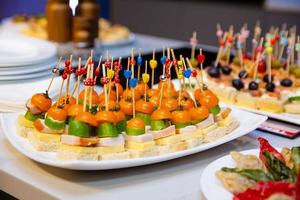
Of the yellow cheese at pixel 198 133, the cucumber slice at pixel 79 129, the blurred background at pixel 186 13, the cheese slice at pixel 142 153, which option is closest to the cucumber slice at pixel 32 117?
the cucumber slice at pixel 79 129

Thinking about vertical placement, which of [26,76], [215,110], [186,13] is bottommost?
[186,13]

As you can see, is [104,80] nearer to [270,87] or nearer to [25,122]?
[25,122]

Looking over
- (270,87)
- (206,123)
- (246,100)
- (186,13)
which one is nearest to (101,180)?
(206,123)

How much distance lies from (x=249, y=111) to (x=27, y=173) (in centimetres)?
69

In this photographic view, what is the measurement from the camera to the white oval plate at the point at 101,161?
1200 millimetres

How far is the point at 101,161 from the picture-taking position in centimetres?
122

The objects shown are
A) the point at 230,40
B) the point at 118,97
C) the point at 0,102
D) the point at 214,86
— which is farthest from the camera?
the point at 230,40

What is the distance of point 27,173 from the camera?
1.25 m

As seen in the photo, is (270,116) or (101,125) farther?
(270,116)

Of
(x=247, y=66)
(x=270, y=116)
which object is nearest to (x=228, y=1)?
(x=247, y=66)

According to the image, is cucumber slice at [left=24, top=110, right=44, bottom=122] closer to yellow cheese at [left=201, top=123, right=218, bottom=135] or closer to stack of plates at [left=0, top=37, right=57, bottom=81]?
yellow cheese at [left=201, top=123, right=218, bottom=135]

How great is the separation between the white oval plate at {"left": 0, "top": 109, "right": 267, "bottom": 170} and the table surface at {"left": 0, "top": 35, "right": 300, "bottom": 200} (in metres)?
0.03

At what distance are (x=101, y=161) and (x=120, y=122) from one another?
13 cm

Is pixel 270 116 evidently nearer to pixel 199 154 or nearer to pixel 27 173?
pixel 199 154
